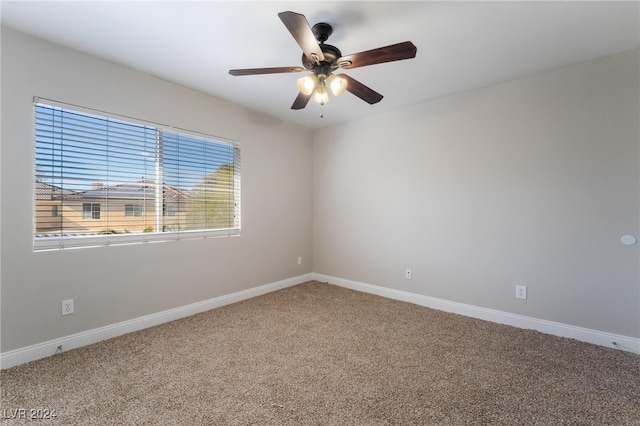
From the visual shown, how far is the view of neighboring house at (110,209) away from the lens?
2191 millimetres

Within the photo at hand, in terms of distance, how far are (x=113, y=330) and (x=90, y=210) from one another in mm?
1034

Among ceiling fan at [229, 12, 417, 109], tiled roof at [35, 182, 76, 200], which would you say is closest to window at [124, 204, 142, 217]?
tiled roof at [35, 182, 76, 200]

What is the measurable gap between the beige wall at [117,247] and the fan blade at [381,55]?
6.35 ft

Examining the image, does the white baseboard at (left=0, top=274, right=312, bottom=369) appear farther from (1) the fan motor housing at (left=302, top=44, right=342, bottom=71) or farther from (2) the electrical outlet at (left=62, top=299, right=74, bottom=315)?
(1) the fan motor housing at (left=302, top=44, right=342, bottom=71)

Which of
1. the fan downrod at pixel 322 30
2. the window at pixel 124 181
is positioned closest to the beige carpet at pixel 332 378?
the window at pixel 124 181

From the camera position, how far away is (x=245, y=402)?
5.49ft

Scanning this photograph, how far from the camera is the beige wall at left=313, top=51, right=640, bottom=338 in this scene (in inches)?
91.1

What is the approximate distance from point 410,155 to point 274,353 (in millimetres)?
2572

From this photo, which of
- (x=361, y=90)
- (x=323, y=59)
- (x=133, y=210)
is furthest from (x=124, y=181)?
(x=361, y=90)

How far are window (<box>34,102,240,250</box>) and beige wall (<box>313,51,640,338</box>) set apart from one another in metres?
1.82

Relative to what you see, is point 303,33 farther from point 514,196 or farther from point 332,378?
point 514,196

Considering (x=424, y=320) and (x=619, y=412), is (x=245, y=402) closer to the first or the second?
(x=424, y=320)

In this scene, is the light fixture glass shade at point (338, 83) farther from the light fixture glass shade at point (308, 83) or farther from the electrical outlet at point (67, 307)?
the electrical outlet at point (67, 307)

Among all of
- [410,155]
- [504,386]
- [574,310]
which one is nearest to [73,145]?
[410,155]
